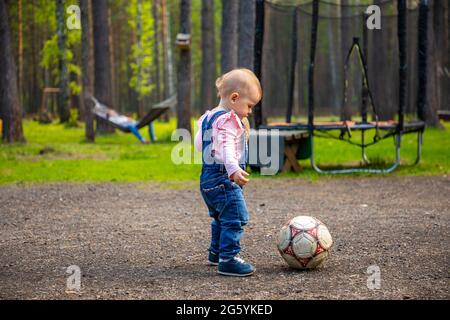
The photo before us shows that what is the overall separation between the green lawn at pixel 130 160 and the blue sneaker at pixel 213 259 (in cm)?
703

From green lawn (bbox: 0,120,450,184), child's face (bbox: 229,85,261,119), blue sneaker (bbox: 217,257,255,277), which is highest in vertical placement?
child's face (bbox: 229,85,261,119)

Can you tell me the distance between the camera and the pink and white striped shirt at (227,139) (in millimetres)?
5863

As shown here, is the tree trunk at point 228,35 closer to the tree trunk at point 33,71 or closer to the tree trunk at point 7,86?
the tree trunk at point 7,86

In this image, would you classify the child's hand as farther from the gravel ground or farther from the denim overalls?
the gravel ground

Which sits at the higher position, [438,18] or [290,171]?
[438,18]

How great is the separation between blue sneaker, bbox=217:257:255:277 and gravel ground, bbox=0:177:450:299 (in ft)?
0.24

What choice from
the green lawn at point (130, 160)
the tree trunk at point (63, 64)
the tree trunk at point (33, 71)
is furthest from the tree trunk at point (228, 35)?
the tree trunk at point (33, 71)

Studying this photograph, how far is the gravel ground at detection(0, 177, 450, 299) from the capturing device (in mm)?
5477

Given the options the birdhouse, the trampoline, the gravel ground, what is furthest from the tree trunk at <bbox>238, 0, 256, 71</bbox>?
the gravel ground

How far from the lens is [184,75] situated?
70.3ft
